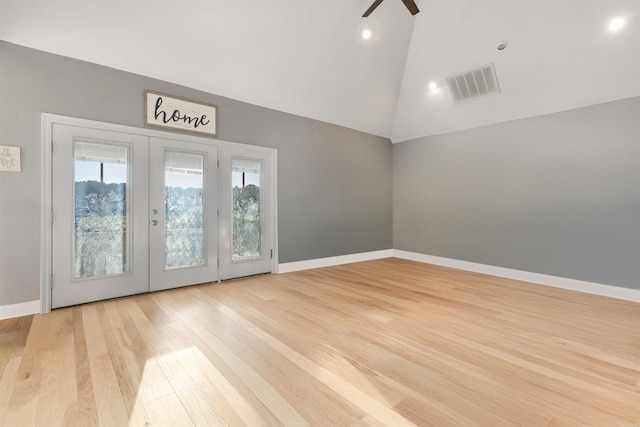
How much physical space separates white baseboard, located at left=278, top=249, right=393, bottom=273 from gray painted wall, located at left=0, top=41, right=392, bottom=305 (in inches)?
4.3

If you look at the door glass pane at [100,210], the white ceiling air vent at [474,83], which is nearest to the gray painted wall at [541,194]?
the white ceiling air vent at [474,83]

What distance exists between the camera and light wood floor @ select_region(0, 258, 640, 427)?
142cm

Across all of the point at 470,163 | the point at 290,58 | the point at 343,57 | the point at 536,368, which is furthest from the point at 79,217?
the point at 470,163

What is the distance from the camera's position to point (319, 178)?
16.4 feet

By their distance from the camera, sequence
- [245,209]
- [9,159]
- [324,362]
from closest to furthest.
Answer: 1. [324,362]
2. [9,159]
3. [245,209]

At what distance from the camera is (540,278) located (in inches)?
158

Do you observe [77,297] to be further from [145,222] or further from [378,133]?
[378,133]

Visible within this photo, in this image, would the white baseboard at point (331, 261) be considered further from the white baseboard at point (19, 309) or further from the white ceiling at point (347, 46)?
the white baseboard at point (19, 309)

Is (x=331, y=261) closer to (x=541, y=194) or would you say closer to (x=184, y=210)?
(x=184, y=210)

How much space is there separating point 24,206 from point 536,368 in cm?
469

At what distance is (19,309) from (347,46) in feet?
16.7

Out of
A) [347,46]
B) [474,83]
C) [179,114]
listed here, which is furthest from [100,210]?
[474,83]

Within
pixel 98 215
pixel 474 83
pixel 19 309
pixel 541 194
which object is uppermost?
pixel 474 83

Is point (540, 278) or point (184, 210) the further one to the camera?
point (540, 278)
